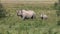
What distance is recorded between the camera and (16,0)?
24016mm

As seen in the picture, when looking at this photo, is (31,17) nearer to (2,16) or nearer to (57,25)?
(2,16)

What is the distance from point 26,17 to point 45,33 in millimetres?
6436

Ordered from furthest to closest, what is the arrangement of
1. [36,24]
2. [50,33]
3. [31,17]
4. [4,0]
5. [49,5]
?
[4,0] → [49,5] → [31,17] → [36,24] → [50,33]

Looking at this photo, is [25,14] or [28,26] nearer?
[28,26]

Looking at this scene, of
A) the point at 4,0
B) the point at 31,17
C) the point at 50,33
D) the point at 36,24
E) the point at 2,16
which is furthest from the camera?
the point at 4,0

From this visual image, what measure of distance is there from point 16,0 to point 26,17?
26.3 feet

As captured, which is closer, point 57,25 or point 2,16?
point 57,25


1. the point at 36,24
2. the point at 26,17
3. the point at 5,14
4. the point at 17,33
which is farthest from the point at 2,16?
the point at 17,33

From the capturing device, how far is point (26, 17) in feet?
53.1

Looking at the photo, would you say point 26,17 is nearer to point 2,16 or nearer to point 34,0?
point 2,16

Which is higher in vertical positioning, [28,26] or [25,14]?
[28,26]

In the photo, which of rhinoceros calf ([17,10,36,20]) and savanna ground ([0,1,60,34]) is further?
rhinoceros calf ([17,10,36,20])

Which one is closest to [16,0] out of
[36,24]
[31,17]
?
[31,17]

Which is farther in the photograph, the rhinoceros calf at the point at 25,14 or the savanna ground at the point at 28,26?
the rhinoceros calf at the point at 25,14
